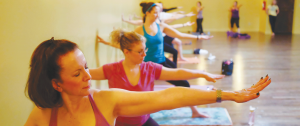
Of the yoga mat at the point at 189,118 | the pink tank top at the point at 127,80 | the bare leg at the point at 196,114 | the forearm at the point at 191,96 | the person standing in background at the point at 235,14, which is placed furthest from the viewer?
the person standing in background at the point at 235,14

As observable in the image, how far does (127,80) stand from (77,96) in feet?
2.71

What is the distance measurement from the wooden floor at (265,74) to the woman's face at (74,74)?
97.2 inches

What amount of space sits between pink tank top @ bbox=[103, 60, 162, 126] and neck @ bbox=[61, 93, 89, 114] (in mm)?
784

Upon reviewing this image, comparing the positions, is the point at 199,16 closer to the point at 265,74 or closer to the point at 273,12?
the point at 273,12

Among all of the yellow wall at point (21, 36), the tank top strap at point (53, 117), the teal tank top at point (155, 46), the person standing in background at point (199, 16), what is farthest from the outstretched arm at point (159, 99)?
the person standing in background at point (199, 16)

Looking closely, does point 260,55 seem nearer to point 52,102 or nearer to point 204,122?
point 204,122

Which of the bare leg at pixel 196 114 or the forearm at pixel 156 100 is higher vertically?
the forearm at pixel 156 100

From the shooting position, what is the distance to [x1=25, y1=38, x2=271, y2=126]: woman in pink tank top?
112 centimetres

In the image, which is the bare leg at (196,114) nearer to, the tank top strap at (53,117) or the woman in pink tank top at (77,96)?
the woman in pink tank top at (77,96)

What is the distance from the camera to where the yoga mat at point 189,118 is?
320cm

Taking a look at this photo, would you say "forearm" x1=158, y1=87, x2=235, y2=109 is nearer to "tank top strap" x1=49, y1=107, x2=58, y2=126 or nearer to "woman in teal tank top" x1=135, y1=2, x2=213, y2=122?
"tank top strap" x1=49, y1=107, x2=58, y2=126

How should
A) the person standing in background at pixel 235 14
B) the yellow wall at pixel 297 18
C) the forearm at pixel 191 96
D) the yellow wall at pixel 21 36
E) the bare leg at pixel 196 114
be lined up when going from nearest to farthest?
the forearm at pixel 191 96, the yellow wall at pixel 21 36, the bare leg at pixel 196 114, the yellow wall at pixel 297 18, the person standing in background at pixel 235 14

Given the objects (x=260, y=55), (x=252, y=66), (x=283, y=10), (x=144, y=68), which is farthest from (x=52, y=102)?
(x=283, y=10)

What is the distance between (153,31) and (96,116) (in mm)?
2162
